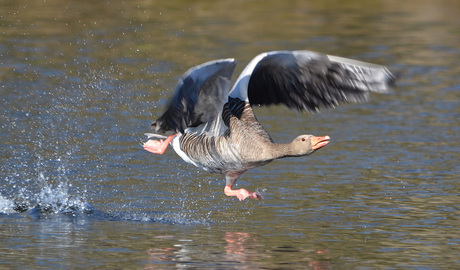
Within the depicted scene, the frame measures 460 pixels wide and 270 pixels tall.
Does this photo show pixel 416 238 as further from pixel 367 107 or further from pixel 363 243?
pixel 367 107

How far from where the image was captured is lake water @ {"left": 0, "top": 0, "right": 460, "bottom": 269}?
27.0ft

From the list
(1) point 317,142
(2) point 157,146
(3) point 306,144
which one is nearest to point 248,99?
(2) point 157,146

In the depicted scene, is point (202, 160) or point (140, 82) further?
point (140, 82)

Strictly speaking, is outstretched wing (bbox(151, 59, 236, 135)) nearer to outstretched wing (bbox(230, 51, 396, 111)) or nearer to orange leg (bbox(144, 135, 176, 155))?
outstretched wing (bbox(230, 51, 396, 111))

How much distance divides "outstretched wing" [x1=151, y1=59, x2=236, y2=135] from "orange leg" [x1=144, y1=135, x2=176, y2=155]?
54 centimetres

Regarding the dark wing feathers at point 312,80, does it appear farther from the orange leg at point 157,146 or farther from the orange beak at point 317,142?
the orange leg at point 157,146

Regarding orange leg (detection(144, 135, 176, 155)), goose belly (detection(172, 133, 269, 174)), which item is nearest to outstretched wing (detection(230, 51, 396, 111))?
goose belly (detection(172, 133, 269, 174))

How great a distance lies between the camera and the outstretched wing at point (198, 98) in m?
8.53

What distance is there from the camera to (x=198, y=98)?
9.16m

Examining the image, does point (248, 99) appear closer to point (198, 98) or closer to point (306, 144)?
point (198, 98)

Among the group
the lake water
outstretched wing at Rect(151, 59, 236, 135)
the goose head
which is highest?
outstretched wing at Rect(151, 59, 236, 135)

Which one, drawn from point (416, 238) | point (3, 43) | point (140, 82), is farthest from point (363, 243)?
point (3, 43)

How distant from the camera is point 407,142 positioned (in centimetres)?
1305

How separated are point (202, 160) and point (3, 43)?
37.6 ft
